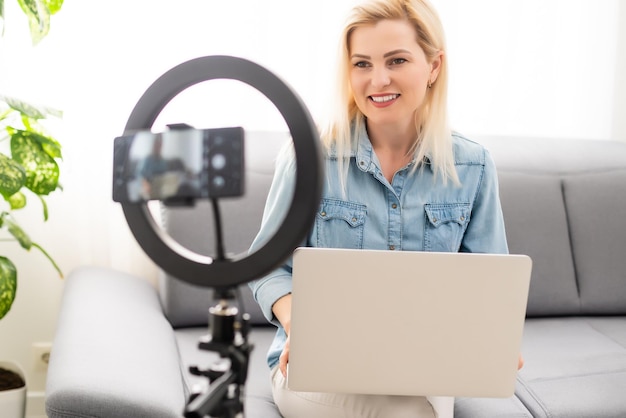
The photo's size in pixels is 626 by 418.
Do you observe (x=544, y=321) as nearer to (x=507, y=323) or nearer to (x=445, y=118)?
(x=445, y=118)

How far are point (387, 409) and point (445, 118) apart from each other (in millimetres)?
612

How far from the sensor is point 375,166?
1429mm

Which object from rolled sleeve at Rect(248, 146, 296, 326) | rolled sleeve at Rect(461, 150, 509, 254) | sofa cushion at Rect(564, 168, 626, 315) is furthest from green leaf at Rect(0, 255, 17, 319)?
sofa cushion at Rect(564, 168, 626, 315)

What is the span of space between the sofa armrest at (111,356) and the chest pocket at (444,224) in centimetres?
Answer: 58

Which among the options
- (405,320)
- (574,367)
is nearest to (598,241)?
(574,367)

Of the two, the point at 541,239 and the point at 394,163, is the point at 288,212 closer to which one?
the point at 394,163

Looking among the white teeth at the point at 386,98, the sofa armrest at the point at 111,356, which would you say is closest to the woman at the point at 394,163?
the white teeth at the point at 386,98

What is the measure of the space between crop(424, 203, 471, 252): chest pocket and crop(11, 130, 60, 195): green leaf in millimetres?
890

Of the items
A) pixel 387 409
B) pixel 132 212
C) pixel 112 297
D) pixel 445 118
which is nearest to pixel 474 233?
pixel 445 118

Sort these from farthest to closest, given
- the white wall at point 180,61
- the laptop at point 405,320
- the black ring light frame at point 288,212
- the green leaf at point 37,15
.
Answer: the white wall at point 180,61 < the green leaf at point 37,15 < the laptop at point 405,320 < the black ring light frame at point 288,212

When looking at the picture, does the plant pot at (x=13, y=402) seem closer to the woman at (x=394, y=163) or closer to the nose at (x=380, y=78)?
the woman at (x=394, y=163)

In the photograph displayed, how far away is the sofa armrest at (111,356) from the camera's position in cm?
114

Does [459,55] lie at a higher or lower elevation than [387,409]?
higher

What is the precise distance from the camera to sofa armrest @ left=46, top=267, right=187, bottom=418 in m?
1.14
